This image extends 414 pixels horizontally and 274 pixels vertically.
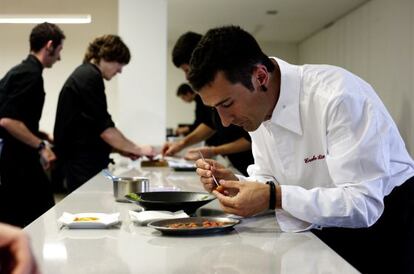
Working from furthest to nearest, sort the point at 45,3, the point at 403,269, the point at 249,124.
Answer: the point at 45,3 < the point at 249,124 < the point at 403,269

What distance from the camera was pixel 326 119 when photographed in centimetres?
153

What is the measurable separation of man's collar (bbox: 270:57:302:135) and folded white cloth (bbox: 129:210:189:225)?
42 cm

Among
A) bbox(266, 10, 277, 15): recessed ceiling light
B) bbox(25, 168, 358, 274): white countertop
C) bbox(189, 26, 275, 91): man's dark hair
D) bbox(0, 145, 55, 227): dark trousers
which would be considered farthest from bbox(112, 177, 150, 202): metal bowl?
bbox(266, 10, 277, 15): recessed ceiling light

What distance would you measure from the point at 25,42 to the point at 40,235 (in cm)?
487

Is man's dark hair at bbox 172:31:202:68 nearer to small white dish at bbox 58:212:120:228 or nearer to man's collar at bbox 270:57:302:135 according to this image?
man's collar at bbox 270:57:302:135

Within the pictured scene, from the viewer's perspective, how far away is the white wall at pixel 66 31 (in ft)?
18.2

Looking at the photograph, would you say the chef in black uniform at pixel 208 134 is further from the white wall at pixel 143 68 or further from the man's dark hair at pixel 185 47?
the white wall at pixel 143 68

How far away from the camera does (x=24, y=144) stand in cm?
330

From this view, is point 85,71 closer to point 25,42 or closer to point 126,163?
point 126,163

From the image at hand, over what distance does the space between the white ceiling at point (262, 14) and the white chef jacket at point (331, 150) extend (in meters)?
5.59

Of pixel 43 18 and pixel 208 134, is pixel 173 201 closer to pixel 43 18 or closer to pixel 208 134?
→ pixel 208 134

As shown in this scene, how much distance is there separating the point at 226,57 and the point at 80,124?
1.81 meters

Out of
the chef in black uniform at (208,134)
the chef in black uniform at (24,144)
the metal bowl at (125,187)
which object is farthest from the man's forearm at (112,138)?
the metal bowl at (125,187)

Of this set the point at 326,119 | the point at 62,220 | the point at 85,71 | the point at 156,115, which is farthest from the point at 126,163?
the point at 326,119
